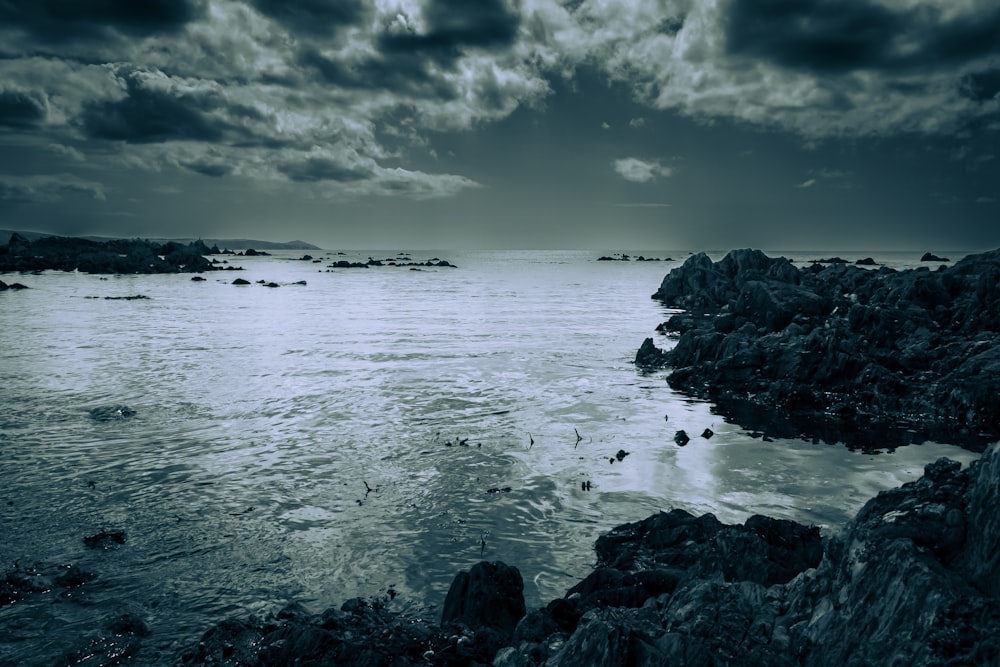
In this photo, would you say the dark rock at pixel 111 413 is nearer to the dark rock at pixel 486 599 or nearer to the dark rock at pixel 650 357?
the dark rock at pixel 486 599

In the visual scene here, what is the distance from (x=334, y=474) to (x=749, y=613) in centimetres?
1042

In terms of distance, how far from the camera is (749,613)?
6348 mm

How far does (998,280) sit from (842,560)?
31225 mm

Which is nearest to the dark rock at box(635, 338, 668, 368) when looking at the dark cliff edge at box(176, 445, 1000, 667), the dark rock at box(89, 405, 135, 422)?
the dark cliff edge at box(176, 445, 1000, 667)

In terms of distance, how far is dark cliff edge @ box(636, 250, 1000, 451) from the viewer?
18.7 m

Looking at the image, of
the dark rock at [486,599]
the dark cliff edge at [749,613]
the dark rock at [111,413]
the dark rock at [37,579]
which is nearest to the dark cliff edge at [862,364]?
the dark cliff edge at [749,613]

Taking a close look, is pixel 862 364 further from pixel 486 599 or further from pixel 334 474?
pixel 486 599

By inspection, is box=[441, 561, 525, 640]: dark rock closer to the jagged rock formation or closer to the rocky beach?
the rocky beach

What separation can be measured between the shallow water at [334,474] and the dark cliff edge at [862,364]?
6.53 feet

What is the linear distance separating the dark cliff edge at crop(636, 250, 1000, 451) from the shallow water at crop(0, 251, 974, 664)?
Result: 199 centimetres

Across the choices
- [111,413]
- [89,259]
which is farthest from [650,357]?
[89,259]

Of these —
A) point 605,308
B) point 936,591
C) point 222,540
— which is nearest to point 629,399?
point 222,540

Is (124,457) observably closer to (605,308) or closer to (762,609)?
(762,609)

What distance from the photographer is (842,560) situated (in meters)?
6.14
